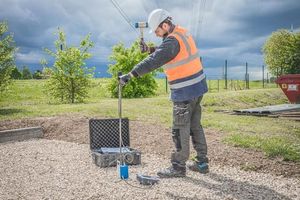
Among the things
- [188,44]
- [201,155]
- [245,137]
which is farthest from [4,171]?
[245,137]

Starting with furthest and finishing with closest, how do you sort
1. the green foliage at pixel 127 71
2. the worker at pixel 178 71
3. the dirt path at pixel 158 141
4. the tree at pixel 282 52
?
the tree at pixel 282 52 < the green foliage at pixel 127 71 < the dirt path at pixel 158 141 < the worker at pixel 178 71

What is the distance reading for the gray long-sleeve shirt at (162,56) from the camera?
240 inches

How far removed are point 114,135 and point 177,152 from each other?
2.11 m

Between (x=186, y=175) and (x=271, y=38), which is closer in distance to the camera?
(x=186, y=175)

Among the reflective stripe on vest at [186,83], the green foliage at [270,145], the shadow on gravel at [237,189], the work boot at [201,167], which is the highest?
the reflective stripe on vest at [186,83]

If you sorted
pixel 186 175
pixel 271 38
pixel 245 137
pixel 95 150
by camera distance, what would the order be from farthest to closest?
1. pixel 271 38
2. pixel 245 137
3. pixel 95 150
4. pixel 186 175

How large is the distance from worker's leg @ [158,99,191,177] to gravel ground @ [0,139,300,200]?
17 centimetres

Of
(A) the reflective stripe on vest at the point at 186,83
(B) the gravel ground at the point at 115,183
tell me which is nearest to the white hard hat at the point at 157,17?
(A) the reflective stripe on vest at the point at 186,83

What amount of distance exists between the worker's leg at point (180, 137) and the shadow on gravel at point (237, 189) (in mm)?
228

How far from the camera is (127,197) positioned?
549 cm

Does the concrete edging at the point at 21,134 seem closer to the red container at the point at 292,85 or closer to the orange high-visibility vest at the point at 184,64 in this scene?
the orange high-visibility vest at the point at 184,64

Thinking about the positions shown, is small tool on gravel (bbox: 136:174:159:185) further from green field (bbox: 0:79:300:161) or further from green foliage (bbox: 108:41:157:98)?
green foliage (bbox: 108:41:157:98)

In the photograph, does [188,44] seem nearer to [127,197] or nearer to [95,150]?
[127,197]

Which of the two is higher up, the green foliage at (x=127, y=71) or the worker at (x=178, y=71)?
the green foliage at (x=127, y=71)
